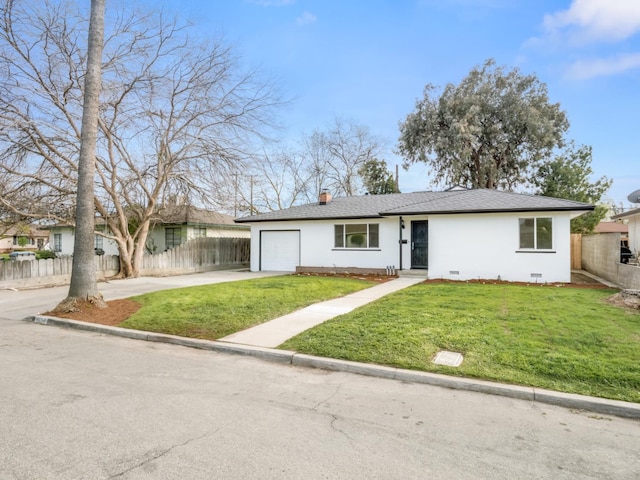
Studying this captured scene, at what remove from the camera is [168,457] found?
301 cm

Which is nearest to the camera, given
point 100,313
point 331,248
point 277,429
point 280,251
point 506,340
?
point 277,429

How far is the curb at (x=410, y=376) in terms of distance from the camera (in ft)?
13.3

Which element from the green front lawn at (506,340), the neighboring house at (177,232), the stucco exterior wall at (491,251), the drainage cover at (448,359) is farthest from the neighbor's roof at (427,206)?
the drainage cover at (448,359)

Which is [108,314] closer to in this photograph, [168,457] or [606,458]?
[168,457]

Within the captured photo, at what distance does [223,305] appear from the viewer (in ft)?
30.4

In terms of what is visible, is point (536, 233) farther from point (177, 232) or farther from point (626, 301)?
point (177, 232)

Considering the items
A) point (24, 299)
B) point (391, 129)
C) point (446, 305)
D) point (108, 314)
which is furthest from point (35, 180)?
point (391, 129)

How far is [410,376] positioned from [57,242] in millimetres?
30840

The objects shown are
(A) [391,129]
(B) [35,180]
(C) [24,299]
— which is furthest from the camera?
(A) [391,129]

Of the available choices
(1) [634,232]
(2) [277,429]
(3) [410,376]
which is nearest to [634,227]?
(1) [634,232]

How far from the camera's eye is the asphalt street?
2.89 meters

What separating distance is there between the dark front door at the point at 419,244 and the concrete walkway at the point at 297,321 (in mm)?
5024

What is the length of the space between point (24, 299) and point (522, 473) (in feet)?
42.2

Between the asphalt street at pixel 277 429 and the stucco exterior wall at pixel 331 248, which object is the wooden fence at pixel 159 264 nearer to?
the stucco exterior wall at pixel 331 248
